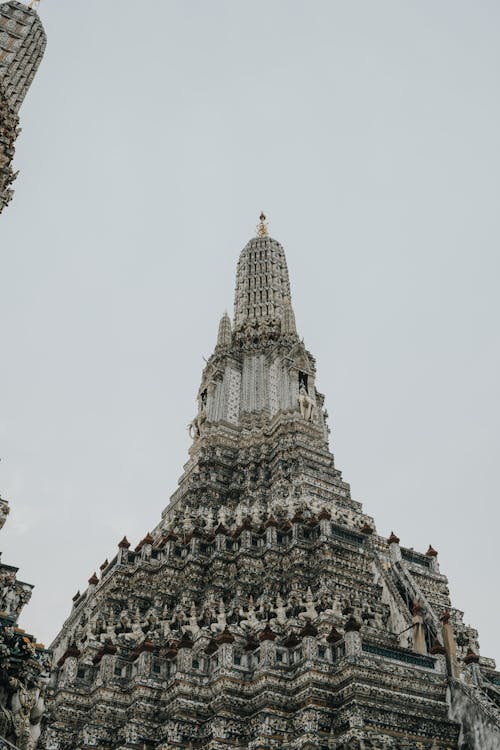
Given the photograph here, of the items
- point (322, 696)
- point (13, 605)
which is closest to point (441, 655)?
point (322, 696)

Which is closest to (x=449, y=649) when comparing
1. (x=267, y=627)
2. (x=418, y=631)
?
(x=418, y=631)

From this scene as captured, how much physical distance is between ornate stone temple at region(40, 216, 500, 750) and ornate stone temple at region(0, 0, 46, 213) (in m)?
19.1

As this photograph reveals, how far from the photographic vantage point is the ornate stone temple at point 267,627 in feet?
69.0

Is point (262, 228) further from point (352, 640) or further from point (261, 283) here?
point (352, 640)

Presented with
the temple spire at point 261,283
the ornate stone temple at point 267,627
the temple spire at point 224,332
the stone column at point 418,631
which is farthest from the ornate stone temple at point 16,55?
the stone column at point 418,631

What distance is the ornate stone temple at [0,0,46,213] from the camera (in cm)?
2975

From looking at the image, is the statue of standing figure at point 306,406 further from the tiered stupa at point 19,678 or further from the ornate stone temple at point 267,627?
the tiered stupa at point 19,678

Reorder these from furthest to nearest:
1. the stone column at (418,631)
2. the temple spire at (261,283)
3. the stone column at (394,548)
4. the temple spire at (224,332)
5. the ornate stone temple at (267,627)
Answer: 1. the temple spire at (261,283)
2. the temple spire at (224,332)
3. the stone column at (394,548)
4. the stone column at (418,631)
5. the ornate stone temple at (267,627)

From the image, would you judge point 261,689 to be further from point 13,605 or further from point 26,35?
point 26,35

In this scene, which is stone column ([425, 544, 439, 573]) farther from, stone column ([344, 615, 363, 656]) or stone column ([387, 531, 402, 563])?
stone column ([344, 615, 363, 656])

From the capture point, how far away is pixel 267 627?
23.0m

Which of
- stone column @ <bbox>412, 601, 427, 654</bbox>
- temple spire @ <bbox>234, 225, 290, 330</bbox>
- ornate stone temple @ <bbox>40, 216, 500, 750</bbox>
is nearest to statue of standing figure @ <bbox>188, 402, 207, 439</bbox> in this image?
ornate stone temple @ <bbox>40, 216, 500, 750</bbox>

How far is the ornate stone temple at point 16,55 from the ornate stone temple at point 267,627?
19.1 metres

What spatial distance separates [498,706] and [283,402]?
79.8 feet
